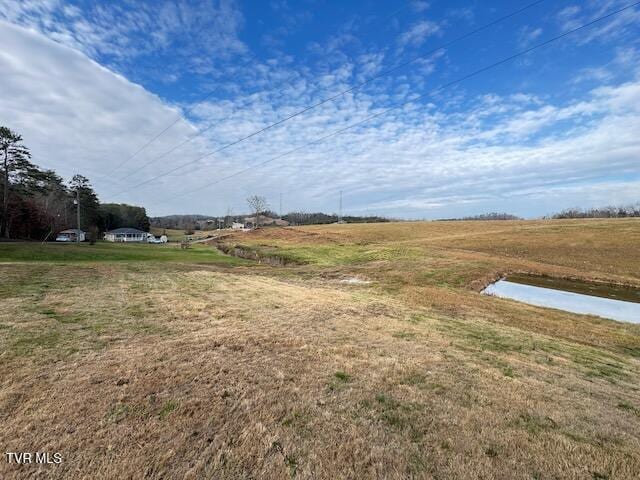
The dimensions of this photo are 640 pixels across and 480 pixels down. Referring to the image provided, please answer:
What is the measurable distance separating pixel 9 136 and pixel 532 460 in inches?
2502

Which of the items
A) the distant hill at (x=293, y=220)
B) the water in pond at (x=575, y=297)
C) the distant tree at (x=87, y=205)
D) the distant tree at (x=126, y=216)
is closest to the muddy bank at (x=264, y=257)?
the water in pond at (x=575, y=297)

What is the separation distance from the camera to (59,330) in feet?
20.8

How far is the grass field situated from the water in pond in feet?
19.4

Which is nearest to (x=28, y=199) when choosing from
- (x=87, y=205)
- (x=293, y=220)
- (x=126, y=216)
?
(x=87, y=205)

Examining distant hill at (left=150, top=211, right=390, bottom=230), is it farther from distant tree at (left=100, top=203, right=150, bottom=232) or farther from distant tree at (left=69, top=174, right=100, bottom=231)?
distant tree at (left=69, top=174, right=100, bottom=231)

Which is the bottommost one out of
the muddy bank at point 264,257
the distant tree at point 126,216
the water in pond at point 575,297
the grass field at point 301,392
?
the water in pond at point 575,297

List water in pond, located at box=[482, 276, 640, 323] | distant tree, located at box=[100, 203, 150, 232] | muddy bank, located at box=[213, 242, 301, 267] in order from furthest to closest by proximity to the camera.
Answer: distant tree, located at box=[100, 203, 150, 232], muddy bank, located at box=[213, 242, 301, 267], water in pond, located at box=[482, 276, 640, 323]

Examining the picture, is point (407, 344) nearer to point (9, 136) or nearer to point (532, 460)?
point (532, 460)

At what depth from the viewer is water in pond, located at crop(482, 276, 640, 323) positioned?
15.0 m

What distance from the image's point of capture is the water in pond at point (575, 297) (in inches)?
591

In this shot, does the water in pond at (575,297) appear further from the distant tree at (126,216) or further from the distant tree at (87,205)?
the distant tree at (126,216)

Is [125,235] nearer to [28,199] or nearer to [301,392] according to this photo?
[28,199]

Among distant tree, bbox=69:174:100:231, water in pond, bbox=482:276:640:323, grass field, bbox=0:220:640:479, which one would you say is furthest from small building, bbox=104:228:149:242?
water in pond, bbox=482:276:640:323

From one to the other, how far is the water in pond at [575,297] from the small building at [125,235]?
99.6m
